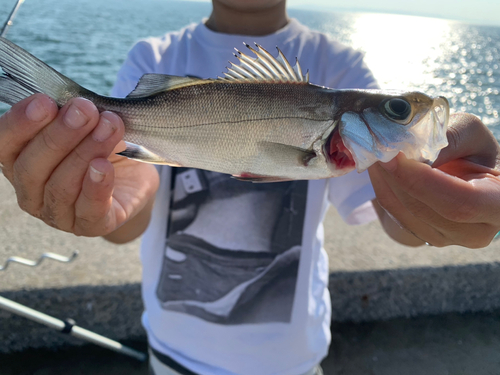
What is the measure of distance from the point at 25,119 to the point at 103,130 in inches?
8.9

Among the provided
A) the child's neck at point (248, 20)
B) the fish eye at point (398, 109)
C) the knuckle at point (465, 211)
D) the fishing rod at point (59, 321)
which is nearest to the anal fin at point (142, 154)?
the fish eye at point (398, 109)

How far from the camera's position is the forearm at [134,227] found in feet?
5.93

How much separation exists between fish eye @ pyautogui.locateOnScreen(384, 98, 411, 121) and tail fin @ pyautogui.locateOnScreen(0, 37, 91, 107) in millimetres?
1016

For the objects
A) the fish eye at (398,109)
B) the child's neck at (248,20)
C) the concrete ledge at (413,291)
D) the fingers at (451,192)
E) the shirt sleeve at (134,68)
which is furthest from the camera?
the concrete ledge at (413,291)

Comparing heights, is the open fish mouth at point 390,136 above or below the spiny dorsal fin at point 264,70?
below

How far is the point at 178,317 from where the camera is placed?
1807 millimetres

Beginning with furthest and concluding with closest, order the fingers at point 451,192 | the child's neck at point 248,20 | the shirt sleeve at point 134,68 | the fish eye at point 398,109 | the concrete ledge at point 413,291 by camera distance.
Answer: the concrete ledge at point 413,291, the child's neck at point 248,20, the shirt sleeve at point 134,68, the fish eye at point 398,109, the fingers at point 451,192

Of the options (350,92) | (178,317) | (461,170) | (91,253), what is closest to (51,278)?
(91,253)

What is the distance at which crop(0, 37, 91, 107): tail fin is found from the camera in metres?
1.08

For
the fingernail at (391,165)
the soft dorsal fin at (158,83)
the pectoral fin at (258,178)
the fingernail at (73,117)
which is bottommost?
the pectoral fin at (258,178)

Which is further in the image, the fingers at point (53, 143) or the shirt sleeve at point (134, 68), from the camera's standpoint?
the shirt sleeve at point (134, 68)

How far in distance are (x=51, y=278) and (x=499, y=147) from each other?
99.8 inches

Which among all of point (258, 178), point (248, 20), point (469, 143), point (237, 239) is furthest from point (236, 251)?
point (248, 20)

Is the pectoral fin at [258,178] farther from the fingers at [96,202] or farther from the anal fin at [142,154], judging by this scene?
the fingers at [96,202]
